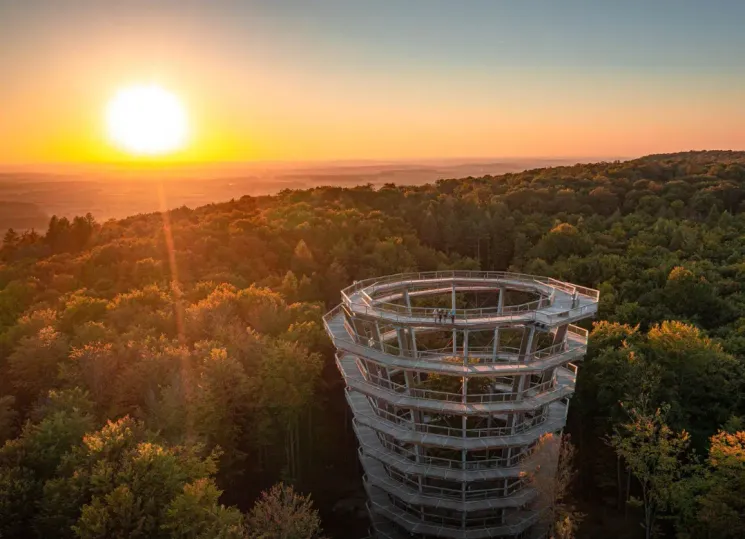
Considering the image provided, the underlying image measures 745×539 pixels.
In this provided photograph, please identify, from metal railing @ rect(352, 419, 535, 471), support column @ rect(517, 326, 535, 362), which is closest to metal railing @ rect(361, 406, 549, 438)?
metal railing @ rect(352, 419, 535, 471)

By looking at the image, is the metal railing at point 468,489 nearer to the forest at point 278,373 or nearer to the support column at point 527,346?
the forest at point 278,373

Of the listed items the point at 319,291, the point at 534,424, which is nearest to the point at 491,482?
the point at 534,424

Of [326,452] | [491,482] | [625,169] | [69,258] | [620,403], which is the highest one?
[625,169]

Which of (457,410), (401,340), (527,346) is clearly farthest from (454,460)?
(527,346)

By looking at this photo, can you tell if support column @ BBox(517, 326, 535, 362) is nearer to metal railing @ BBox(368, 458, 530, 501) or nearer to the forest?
metal railing @ BBox(368, 458, 530, 501)

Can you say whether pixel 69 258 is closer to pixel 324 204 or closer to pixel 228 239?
pixel 228 239

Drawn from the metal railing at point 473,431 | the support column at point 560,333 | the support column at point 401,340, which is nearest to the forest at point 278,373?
the metal railing at point 473,431
